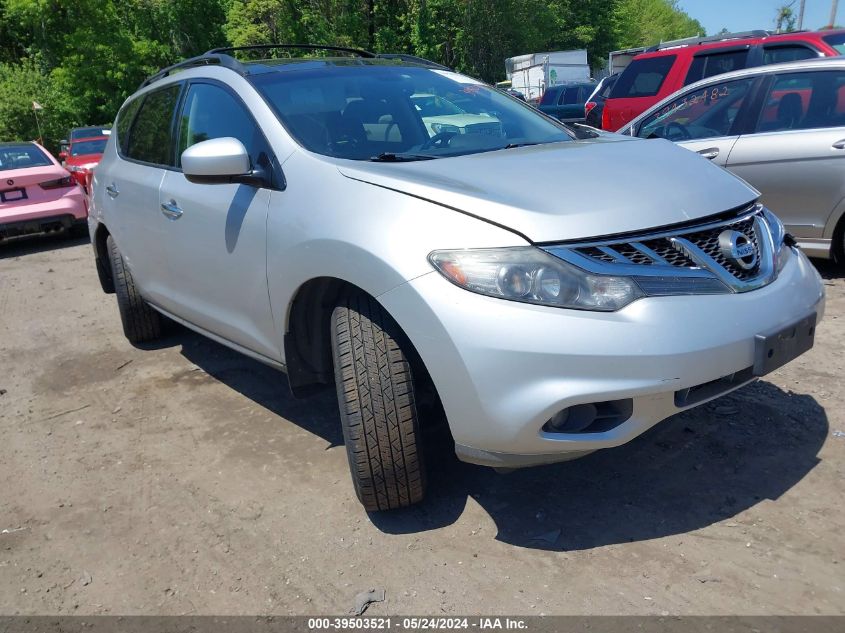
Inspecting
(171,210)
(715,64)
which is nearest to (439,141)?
(171,210)

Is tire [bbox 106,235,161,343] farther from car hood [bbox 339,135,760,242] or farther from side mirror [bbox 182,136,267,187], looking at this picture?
car hood [bbox 339,135,760,242]

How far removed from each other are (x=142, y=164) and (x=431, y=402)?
2.50m

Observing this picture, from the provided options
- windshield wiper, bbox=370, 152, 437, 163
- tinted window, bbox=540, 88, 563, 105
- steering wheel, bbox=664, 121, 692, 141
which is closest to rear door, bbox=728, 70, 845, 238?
steering wheel, bbox=664, 121, 692, 141

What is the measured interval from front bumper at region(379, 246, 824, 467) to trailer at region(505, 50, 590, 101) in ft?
99.2

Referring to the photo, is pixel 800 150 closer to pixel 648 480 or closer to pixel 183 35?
pixel 648 480

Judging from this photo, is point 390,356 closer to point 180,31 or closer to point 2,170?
point 2,170

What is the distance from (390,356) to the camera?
2.56 meters

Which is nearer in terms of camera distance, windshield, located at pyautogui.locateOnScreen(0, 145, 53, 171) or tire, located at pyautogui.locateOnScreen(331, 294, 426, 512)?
tire, located at pyautogui.locateOnScreen(331, 294, 426, 512)

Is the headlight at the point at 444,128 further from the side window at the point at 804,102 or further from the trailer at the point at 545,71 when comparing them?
the trailer at the point at 545,71

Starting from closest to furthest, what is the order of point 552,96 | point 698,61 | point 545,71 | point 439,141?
point 439,141
point 698,61
point 552,96
point 545,71

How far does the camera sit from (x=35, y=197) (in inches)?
367

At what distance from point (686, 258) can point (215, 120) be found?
2311mm

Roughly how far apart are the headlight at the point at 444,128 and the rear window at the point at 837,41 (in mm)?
6531

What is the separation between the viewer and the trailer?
103 ft
